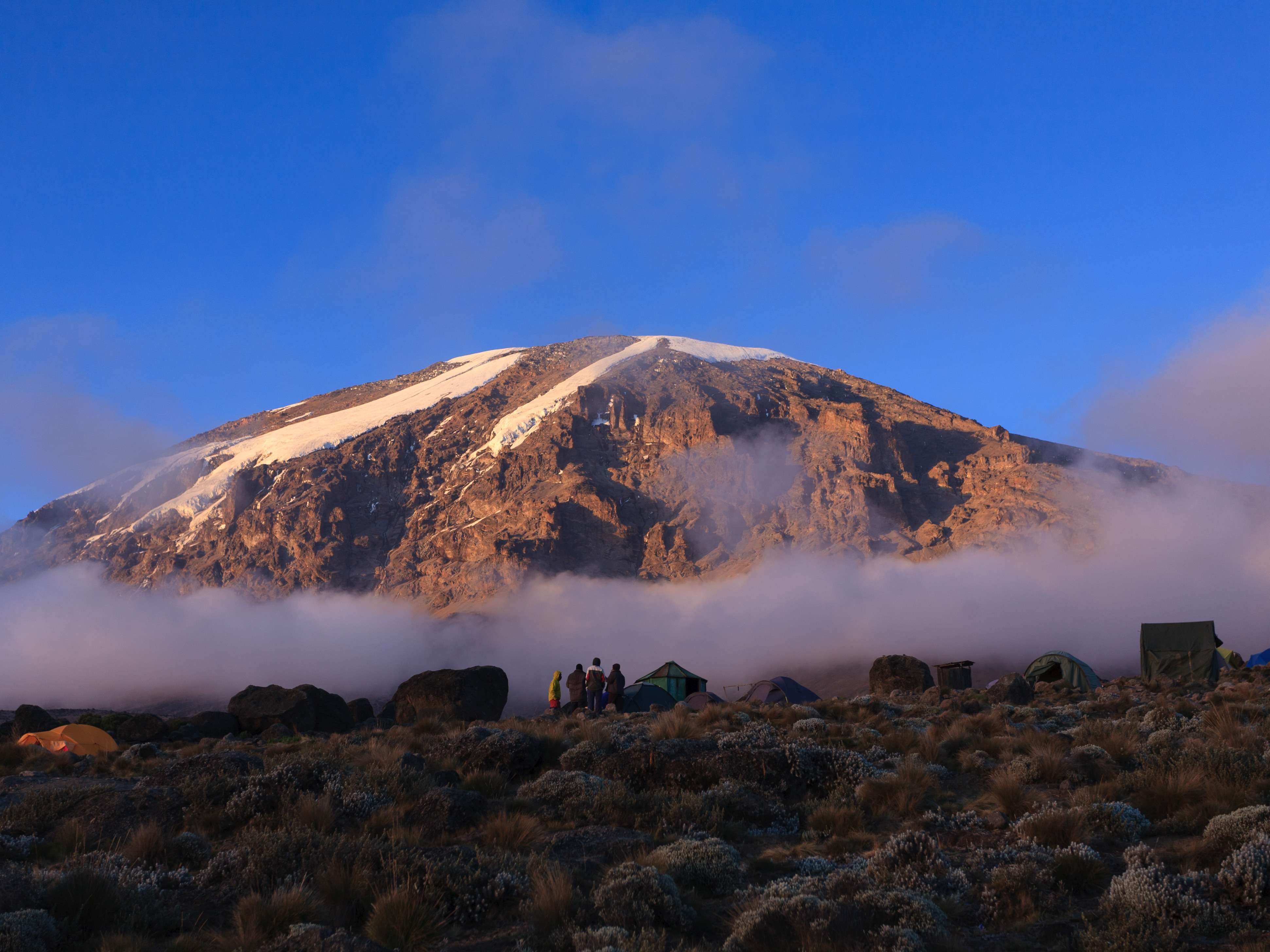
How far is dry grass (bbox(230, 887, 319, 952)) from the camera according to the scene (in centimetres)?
524

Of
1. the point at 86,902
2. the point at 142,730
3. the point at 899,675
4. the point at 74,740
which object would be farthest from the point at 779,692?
the point at 86,902

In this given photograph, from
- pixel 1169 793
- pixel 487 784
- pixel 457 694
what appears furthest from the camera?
pixel 457 694

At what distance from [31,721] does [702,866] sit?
30159 millimetres

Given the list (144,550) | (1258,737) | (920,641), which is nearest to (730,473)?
(920,641)

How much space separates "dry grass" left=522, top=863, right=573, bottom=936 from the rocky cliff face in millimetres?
84751

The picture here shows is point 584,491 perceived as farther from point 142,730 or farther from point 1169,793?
point 1169,793

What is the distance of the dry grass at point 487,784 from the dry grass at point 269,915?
386cm

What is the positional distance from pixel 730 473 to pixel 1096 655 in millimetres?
44066

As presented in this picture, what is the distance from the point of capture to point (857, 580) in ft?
290

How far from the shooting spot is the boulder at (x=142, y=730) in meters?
24.6

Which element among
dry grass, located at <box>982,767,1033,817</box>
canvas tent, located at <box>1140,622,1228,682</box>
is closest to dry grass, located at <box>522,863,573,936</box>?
dry grass, located at <box>982,767,1033,817</box>

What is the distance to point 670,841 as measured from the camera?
25.3ft

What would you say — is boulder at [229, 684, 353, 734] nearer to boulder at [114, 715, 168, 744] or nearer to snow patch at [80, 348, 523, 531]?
boulder at [114, 715, 168, 744]

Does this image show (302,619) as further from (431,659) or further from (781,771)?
(781,771)
